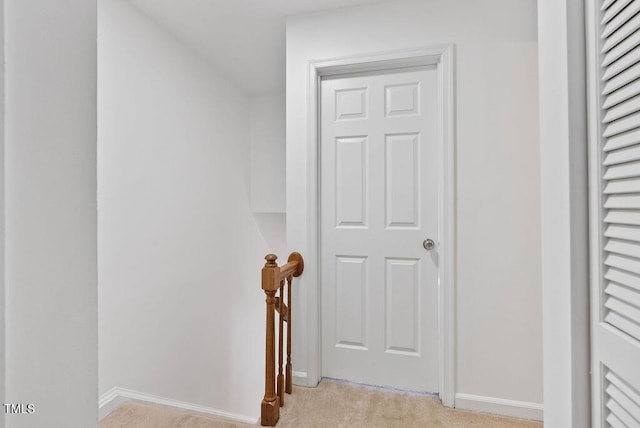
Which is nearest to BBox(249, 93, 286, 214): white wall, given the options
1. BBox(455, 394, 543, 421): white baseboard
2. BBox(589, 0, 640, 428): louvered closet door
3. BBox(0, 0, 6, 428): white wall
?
BBox(455, 394, 543, 421): white baseboard

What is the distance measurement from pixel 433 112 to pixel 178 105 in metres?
1.92

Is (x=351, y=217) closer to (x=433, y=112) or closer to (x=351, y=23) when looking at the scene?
(x=433, y=112)

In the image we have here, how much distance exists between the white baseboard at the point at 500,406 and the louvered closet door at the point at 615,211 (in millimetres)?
1132

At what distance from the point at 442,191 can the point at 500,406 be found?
123cm

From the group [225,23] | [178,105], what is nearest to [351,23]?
[225,23]

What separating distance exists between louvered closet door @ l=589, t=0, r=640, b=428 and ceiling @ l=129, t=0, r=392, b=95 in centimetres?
160

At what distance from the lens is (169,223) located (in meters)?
2.62

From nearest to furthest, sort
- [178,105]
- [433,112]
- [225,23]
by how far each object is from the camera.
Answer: [433,112], [225,23], [178,105]

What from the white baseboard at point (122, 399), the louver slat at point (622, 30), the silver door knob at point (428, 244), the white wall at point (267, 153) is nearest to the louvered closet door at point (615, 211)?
the louver slat at point (622, 30)

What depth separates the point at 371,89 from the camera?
2.24 metres

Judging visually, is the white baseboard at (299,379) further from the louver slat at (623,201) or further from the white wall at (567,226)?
the louver slat at (623,201)

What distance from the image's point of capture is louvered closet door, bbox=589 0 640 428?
0.79 metres

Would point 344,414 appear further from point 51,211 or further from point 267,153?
point 267,153

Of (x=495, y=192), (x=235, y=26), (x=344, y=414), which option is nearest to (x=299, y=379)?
(x=344, y=414)
